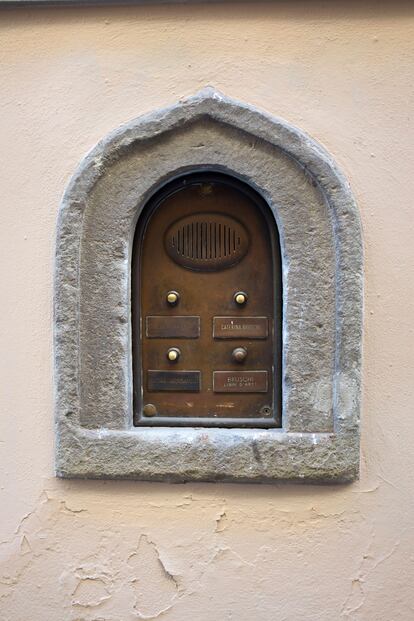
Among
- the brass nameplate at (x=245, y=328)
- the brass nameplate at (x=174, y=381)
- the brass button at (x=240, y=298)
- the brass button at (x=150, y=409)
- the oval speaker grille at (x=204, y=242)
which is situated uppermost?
the oval speaker grille at (x=204, y=242)

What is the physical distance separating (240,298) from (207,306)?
0.48 ft

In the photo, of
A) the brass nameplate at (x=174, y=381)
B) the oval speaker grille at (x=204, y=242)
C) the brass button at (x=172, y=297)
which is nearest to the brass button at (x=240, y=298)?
the oval speaker grille at (x=204, y=242)

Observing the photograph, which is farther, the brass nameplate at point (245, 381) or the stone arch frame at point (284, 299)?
the brass nameplate at point (245, 381)

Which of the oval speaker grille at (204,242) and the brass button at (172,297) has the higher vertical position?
the oval speaker grille at (204,242)

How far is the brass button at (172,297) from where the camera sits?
2.33 m

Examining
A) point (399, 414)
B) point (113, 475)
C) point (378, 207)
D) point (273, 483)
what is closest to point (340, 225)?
point (378, 207)

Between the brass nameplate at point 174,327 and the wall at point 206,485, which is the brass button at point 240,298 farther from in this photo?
the wall at point 206,485

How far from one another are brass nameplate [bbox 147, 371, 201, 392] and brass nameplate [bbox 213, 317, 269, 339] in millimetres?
224

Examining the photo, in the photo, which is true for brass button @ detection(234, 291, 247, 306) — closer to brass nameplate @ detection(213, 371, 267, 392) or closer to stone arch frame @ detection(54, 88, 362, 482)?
stone arch frame @ detection(54, 88, 362, 482)

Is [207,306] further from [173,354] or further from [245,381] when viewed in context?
[245,381]

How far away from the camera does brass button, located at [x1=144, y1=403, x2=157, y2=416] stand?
93.0 inches

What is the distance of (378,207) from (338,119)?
39 centimetres

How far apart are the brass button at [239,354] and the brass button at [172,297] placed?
33cm

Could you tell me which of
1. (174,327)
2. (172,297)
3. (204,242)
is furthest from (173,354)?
(204,242)
